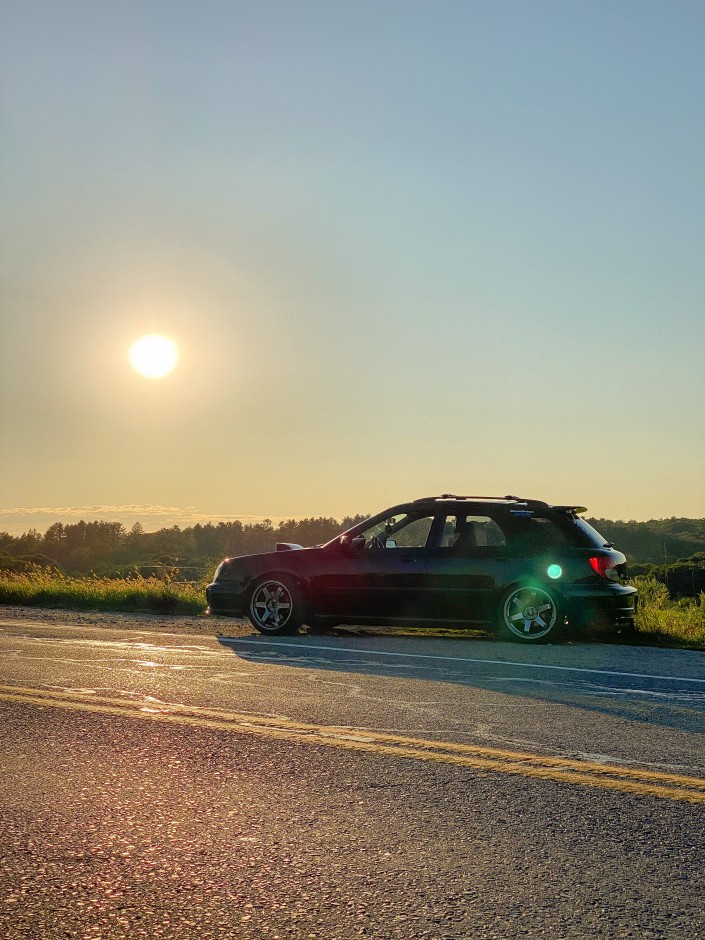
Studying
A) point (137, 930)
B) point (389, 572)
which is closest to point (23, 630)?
point (389, 572)

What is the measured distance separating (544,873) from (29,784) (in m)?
2.70

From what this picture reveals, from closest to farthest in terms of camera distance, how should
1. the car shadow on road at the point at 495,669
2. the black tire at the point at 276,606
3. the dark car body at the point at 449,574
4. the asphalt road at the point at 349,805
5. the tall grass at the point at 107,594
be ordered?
the asphalt road at the point at 349,805 → the car shadow on road at the point at 495,669 → the dark car body at the point at 449,574 → the black tire at the point at 276,606 → the tall grass at the point at 107,594

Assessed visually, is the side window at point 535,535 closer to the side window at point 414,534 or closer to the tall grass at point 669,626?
the side window at point 414,534

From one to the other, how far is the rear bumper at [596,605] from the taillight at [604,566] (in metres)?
0.15

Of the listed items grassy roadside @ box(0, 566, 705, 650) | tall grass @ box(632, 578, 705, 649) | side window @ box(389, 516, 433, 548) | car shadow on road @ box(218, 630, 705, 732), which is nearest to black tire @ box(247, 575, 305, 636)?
car shadow on road @ box(218, 630, 705, 732)

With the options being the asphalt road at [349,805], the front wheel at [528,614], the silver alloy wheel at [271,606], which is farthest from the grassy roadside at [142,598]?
the asphalt road at [349,805]

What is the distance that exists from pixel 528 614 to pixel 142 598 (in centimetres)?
852

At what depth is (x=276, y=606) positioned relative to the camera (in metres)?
13.3

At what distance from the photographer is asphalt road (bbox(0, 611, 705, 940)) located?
11.6 feet

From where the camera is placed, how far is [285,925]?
3.43 m

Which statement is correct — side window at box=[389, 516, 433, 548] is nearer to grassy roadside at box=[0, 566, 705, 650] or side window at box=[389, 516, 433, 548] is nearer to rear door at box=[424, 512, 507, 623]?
rear door at box=[424, 512, 507, 623]

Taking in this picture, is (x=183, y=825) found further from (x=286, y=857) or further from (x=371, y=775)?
(x=371, y=775)

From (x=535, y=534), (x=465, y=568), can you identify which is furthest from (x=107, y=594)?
(x=535, y=534)

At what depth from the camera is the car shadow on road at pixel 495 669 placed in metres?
7.64
